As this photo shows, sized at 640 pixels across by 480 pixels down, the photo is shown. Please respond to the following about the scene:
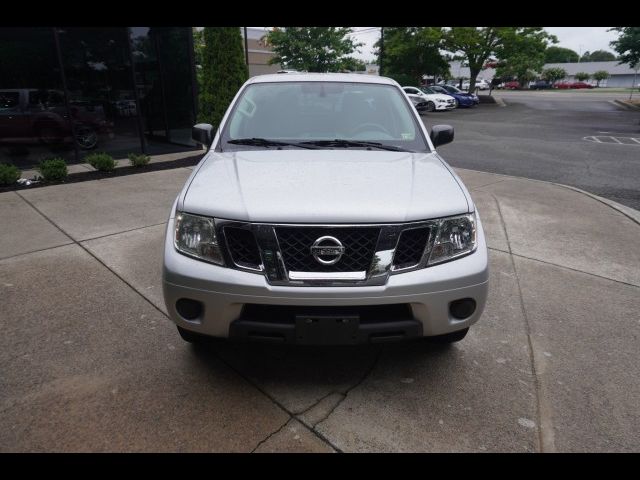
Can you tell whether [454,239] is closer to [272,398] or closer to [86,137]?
[272,398]

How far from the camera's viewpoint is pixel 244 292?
2.12 m

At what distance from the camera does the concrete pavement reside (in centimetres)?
220

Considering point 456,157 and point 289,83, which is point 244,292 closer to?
point 289,83

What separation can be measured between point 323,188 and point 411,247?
56cm

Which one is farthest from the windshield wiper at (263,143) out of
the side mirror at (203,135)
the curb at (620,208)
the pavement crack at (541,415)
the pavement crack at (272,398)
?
the curb at (620,208)

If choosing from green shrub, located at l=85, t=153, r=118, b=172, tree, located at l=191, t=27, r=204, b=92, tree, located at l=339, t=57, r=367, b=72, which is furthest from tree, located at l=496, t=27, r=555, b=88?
green shrub, located at l=85, t=153, r=118, b=172

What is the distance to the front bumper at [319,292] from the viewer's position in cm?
210

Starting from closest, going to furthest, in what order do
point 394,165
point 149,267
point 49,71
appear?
point 394,165 < point 149,267 < point 49,71

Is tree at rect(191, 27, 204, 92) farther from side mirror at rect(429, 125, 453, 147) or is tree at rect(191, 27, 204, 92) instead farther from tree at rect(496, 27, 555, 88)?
tree at rect(496, 27, 555, 88)

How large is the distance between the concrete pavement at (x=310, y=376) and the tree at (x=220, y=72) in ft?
23.6
